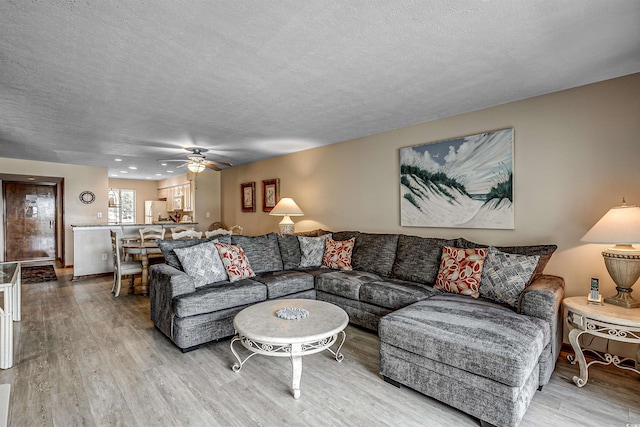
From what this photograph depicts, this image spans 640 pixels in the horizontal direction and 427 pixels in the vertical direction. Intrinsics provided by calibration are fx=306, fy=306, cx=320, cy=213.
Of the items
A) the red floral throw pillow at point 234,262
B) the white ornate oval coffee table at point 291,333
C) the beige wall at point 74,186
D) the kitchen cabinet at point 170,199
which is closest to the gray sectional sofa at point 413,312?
the red floral throw pillow at point 234,262

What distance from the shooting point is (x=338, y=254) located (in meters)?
4.09

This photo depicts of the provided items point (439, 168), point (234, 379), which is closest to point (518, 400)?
point (234, 379)

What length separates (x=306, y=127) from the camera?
4.05m

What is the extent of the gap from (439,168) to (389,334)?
2.26 m

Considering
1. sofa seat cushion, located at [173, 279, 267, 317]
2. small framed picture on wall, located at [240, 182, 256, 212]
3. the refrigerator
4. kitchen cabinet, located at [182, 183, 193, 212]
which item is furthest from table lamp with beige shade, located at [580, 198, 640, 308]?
the refrigerator

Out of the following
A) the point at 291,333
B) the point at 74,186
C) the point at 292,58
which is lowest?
the point at 291,333

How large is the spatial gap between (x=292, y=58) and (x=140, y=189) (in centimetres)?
996

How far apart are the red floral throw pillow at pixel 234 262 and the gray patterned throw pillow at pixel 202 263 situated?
0.05 m

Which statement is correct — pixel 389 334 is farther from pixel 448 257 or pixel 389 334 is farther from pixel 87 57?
pixel 87 57

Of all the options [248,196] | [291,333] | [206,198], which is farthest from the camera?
[206,198]

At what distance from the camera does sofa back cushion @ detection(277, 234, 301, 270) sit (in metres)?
4.16

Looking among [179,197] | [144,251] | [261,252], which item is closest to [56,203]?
[179,197]

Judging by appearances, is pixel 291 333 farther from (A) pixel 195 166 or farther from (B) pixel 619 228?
(A) pixel 195 166

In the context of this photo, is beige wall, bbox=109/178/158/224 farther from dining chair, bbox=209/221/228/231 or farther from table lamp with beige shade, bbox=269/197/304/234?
table lamp with beige shade, bbox=269/197/304/234
